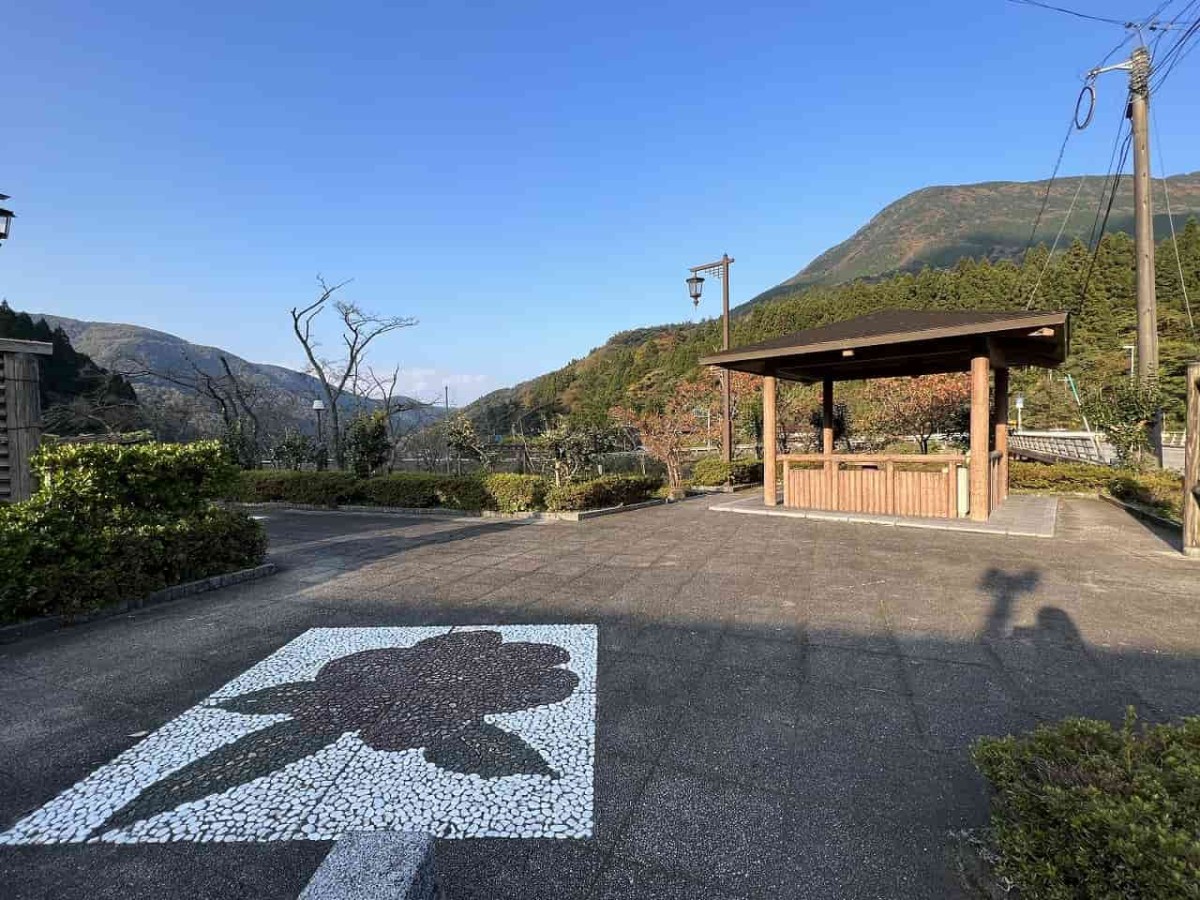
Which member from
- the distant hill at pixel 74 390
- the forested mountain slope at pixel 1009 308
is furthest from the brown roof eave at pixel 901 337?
the distant hill at pixel 74 390

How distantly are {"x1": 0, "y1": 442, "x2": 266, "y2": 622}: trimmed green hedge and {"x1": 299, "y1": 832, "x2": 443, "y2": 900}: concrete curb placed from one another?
408cm

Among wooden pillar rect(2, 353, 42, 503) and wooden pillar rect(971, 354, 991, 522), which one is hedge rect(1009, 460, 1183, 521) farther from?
wooden pillar rect(2, 353, 42, 503)

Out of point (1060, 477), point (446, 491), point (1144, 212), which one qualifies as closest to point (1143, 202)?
point (1144, 212)

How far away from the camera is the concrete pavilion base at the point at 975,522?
20.9 feet

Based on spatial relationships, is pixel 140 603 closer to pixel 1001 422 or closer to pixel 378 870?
pixel 378 870

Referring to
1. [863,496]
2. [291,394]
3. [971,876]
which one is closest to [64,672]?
[971,876]

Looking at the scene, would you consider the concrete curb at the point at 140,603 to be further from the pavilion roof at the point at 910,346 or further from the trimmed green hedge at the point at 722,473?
the trimmed green hedge at the point at 722,473

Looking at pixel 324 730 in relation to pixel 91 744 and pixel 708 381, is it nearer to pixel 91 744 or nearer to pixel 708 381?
pixel 91 744

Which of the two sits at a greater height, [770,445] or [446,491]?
[770,445]

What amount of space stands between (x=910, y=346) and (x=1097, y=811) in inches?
305

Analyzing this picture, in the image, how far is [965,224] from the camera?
102 m

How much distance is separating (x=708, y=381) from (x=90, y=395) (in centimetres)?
2014

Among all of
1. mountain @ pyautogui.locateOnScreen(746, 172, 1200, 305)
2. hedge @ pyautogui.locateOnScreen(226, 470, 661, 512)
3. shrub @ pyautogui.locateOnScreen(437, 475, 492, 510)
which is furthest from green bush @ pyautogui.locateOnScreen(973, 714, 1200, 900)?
mountain @ pyautogui.locateOnScreen(746, 172, 1200, 305)

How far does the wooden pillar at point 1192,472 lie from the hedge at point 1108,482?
2196 mm
